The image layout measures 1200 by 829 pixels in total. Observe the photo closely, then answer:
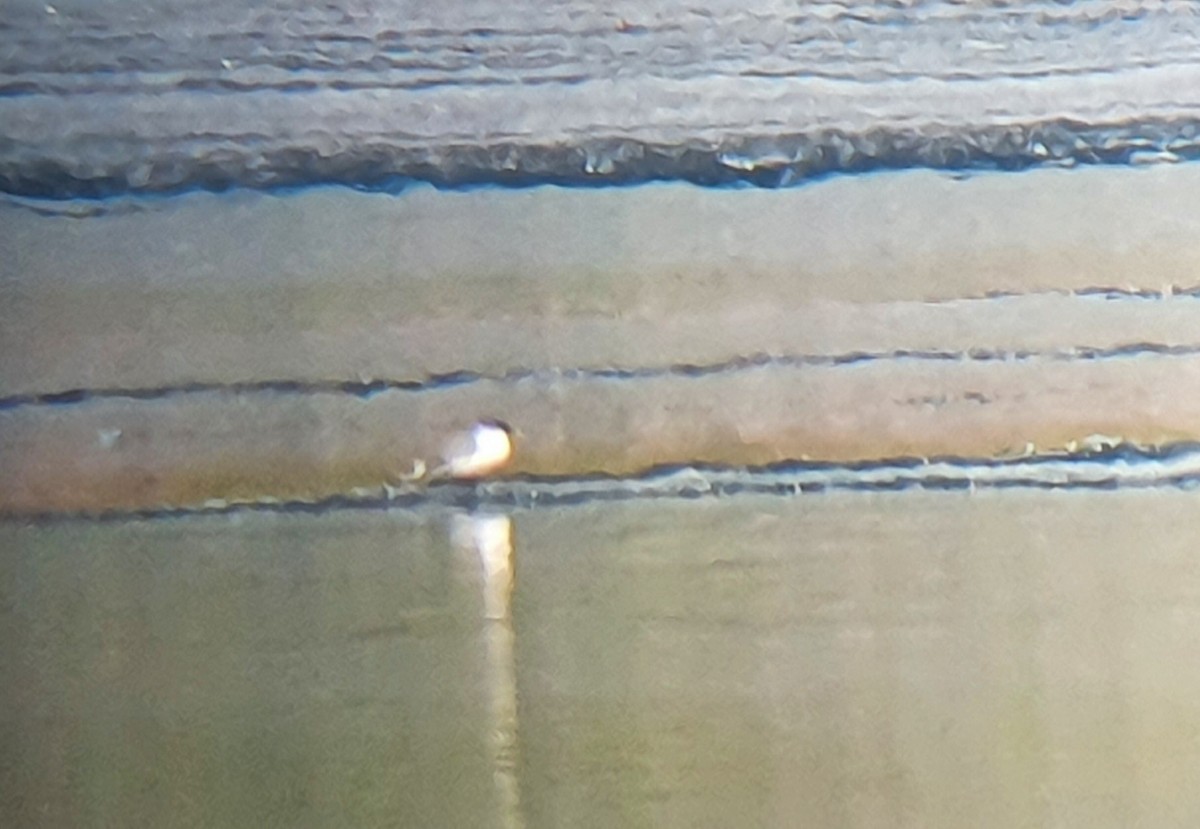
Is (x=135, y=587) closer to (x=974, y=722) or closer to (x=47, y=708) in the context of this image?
(x=47, y=708)

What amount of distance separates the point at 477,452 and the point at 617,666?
2.9 inches

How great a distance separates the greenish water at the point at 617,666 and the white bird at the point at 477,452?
15mm

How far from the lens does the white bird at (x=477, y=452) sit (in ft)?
1.05

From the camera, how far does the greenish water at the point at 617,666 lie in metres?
0.31

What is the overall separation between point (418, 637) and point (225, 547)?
0.06m

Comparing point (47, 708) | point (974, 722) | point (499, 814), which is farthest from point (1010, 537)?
point (47, 708)

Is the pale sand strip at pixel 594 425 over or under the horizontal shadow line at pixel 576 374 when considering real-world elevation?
under

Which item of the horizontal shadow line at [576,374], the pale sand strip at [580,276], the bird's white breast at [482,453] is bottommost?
the bird's white breast at [482,453]

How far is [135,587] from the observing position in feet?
1.03

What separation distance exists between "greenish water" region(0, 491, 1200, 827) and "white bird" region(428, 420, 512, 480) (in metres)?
0.02

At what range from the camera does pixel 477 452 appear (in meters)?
0.32

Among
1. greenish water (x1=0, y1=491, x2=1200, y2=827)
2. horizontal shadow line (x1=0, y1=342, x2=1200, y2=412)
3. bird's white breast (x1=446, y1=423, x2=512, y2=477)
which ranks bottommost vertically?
greenish water (x1=0, y1=491, x2=1200, y2=827)

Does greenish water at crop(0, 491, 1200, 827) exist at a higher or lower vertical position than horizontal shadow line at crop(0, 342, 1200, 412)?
lower

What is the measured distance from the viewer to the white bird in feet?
1.05
